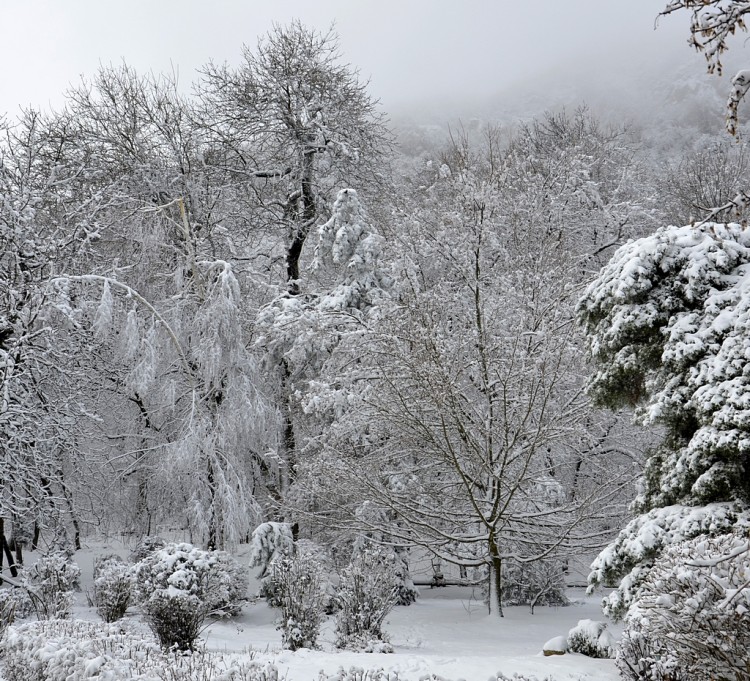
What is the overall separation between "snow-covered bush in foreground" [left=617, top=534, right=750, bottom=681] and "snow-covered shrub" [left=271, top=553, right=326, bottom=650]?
438 cm

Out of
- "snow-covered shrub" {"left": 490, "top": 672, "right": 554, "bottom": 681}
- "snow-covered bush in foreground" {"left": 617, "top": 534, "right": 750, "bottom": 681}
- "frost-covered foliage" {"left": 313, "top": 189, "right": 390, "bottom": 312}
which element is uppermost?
"frost-covered foliage" {"left": 313, "top": 189, "right": 390, "bottom": 312}

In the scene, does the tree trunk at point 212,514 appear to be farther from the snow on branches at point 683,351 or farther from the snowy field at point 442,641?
the snow on branches at point 683,351

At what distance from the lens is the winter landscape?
5.50m

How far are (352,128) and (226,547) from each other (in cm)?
1010

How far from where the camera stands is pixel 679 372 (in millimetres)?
5824

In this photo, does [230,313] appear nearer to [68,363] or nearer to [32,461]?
[68,363]

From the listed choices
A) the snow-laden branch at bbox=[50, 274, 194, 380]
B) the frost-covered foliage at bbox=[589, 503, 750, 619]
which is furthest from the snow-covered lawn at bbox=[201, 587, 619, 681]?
the snow-laden branch at bbox=[50, 274, 194, 380]

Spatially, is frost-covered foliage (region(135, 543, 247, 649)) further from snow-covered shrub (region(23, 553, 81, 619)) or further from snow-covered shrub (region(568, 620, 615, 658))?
snow-covered shrub (region(568, 620, 615, 658))

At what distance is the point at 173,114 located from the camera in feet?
49.6

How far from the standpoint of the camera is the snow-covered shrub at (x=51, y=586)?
9.31m

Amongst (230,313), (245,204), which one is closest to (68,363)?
(230,313)

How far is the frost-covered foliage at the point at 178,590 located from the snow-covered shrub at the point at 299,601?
897mm

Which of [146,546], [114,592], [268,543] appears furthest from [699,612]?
[146,546]

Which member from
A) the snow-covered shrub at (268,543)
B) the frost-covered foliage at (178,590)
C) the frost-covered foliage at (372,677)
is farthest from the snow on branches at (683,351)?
the snow-covered shrub at (268,543)
